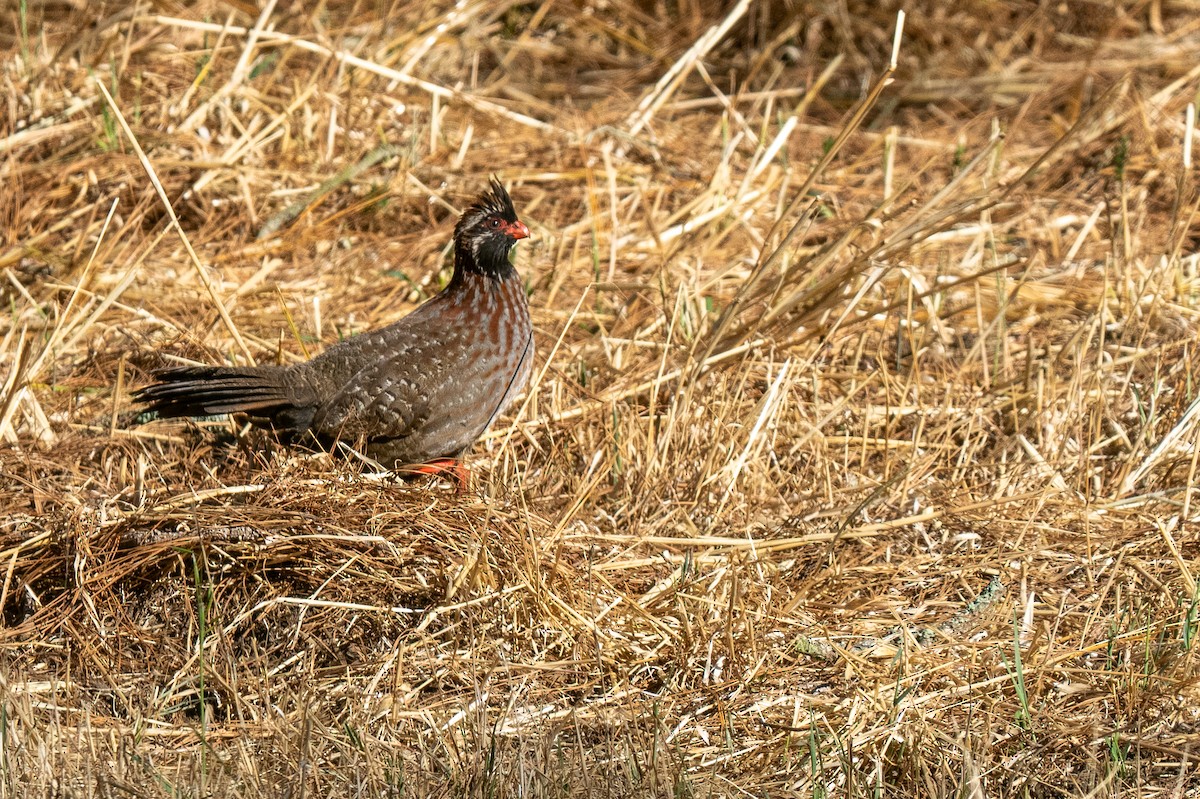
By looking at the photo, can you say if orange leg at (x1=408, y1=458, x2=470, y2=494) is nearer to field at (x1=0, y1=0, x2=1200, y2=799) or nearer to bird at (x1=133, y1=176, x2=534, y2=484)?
bird at (x1=133, y1=176, x2=534, y2=484)

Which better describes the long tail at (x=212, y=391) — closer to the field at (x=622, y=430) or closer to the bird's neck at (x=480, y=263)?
the field at (x=622, y=430)

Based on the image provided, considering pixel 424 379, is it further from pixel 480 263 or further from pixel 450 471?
pixel 480 263

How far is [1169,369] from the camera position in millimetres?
5508

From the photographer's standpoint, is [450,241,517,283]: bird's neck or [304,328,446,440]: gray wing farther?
[450,241,517,283]: bird's neck

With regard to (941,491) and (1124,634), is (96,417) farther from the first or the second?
(1124,634)

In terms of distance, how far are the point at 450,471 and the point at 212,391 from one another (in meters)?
0.92

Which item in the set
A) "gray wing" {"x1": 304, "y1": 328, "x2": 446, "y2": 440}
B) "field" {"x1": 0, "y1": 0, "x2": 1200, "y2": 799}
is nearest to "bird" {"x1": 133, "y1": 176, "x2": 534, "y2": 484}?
"gray wing" {"x1": 304, "y1": 328, "x2": 446, "y2": 440}

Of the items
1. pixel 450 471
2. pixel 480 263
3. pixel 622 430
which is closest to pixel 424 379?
pixel 450 471

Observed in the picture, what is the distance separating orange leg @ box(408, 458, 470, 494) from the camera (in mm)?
4828

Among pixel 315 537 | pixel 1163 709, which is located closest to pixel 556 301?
pixel 315 537

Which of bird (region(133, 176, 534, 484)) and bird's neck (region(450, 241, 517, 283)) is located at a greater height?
bird's neck (region(450, 241, 517, 283))

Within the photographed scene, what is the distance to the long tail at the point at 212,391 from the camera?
456 cm

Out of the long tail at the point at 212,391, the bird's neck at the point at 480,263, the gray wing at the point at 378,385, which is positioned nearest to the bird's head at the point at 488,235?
the bird's neck at the point at 480,263

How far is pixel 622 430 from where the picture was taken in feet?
16.4
